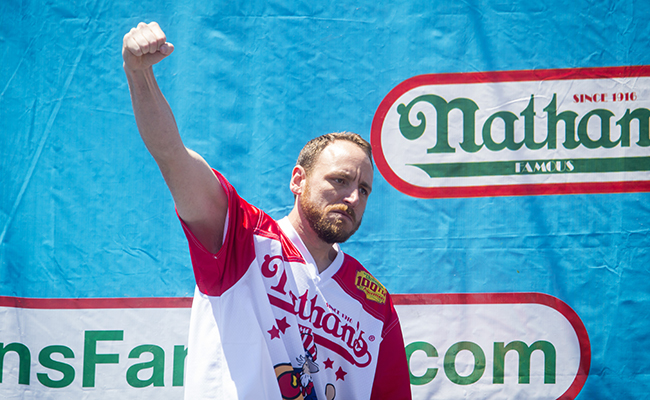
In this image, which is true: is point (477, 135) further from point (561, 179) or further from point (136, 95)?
point (136, 95)

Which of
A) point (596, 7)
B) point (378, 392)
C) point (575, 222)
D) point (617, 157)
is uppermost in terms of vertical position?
point (596, 7)

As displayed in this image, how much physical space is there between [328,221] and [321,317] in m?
0.30

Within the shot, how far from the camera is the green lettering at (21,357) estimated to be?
1948mm

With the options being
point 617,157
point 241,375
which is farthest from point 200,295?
point 617,157

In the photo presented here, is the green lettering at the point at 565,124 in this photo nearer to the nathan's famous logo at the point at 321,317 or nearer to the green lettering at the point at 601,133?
the green lettering at the point at 601,133

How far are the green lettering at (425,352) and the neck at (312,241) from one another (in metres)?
0.69

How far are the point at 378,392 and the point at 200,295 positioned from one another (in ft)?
2.28

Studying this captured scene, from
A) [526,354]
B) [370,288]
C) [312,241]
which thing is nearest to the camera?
[312,241]

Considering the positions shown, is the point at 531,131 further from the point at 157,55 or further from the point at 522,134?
the point at 157,55

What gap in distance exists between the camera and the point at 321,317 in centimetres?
143

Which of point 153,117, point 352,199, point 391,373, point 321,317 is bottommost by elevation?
point 391,373

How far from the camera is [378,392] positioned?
154 cm

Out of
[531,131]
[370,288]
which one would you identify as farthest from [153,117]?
[531,131]

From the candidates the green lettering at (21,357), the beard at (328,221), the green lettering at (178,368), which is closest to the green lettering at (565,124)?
the beard at (328,221)
